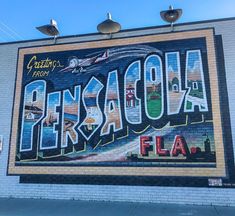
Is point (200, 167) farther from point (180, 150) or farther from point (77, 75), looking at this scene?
point (77, 75)

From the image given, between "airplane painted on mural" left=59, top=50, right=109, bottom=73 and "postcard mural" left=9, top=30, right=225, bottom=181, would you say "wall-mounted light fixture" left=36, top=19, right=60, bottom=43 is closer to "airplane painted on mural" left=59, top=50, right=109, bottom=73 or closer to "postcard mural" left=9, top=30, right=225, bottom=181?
"postcard mural" left=9, top=30, right=225, bottom=181

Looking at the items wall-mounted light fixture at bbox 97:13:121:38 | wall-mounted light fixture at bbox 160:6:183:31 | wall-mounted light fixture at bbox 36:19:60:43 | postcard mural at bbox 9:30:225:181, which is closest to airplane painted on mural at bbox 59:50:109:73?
postcard mural at bbox 9:30:225:181

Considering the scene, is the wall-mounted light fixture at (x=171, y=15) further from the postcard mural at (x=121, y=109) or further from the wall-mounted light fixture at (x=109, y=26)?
Answer: the wall-mounted light fixture at (x=109, y=26)

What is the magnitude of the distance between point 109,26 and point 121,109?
2579mm

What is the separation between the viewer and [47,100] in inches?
379

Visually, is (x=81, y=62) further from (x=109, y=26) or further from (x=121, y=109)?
(x=121, y=109)

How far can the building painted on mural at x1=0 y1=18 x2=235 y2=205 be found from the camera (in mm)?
8289

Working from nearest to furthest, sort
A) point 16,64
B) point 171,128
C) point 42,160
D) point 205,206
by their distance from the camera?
point 205,206 < point 171,128 < point 42,160 < point 16,64

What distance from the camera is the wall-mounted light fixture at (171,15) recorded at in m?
9.00

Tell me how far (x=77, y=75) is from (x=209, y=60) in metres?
4.09

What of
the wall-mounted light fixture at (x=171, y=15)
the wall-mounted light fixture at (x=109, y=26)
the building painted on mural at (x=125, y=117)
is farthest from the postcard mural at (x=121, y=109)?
the wall-mounted light fixture at (x=171, y=15)

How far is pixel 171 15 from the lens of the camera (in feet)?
29.7

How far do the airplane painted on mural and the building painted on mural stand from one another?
0.03m

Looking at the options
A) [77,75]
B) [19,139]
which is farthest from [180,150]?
[19,139]
